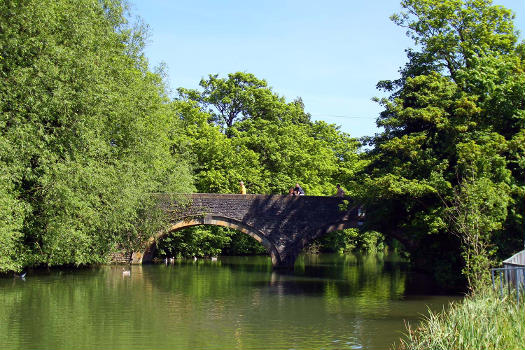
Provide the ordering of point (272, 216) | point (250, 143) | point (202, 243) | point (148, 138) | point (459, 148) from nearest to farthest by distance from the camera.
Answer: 1. point (459, 148)
2. point (148, 138)
3. point (272, 216)
4. point (202, 243)
5. point (250, 143)

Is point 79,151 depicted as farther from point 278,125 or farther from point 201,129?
point 278,125

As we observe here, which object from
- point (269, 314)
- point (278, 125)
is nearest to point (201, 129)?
point (278, 125)

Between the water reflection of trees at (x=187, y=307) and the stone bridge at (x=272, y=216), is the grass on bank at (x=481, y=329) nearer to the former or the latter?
the water reflection of trees at (x=187, y=307)

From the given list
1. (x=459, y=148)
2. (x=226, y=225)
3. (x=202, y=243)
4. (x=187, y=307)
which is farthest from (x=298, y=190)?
(x=187, y=307)

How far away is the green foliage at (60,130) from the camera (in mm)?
17891

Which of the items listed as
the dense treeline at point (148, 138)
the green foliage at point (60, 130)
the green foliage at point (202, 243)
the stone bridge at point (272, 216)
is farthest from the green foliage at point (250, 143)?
the green foliage at point (60, 130)

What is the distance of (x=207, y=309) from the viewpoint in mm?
16328

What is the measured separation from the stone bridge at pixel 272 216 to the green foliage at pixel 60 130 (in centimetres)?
689

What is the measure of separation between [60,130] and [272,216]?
40.9 feet

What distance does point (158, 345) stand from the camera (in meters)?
11.6

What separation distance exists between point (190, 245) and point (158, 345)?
2335 centimetres

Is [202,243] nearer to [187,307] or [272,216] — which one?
[272,216]

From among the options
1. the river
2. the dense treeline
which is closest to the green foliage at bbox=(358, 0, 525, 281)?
the dense treeline

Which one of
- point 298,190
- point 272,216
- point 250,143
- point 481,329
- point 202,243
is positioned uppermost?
point 250,143
